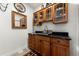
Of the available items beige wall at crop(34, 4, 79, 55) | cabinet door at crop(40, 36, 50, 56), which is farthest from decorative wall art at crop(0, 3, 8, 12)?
beige wall at crop(34, 4, 79, 55)

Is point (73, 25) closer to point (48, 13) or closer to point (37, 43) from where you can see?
point (48, 13)

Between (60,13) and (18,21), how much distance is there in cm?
95

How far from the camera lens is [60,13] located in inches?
59.9

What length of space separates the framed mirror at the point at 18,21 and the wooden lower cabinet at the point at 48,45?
38 cm

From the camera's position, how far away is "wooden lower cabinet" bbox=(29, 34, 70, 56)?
1.19 meters

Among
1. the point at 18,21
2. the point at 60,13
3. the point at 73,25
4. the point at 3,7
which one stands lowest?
the point at 73,25

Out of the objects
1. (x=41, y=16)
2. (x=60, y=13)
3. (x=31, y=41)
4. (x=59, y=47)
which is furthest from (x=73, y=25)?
(x=31, y=41)

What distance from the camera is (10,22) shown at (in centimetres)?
159

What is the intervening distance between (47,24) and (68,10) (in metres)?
0.64

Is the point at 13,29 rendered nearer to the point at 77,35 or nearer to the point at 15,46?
the point at 15,46

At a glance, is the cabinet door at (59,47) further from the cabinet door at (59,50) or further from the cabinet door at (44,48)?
the cabinet door at (44,48)

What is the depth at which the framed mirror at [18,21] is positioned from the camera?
5.44 feet

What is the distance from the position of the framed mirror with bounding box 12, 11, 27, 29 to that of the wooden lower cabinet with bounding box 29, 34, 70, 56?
1.25 feet

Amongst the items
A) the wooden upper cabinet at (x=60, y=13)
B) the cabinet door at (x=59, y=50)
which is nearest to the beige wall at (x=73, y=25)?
the wooden upper cabinet at (x=60, y=13)
